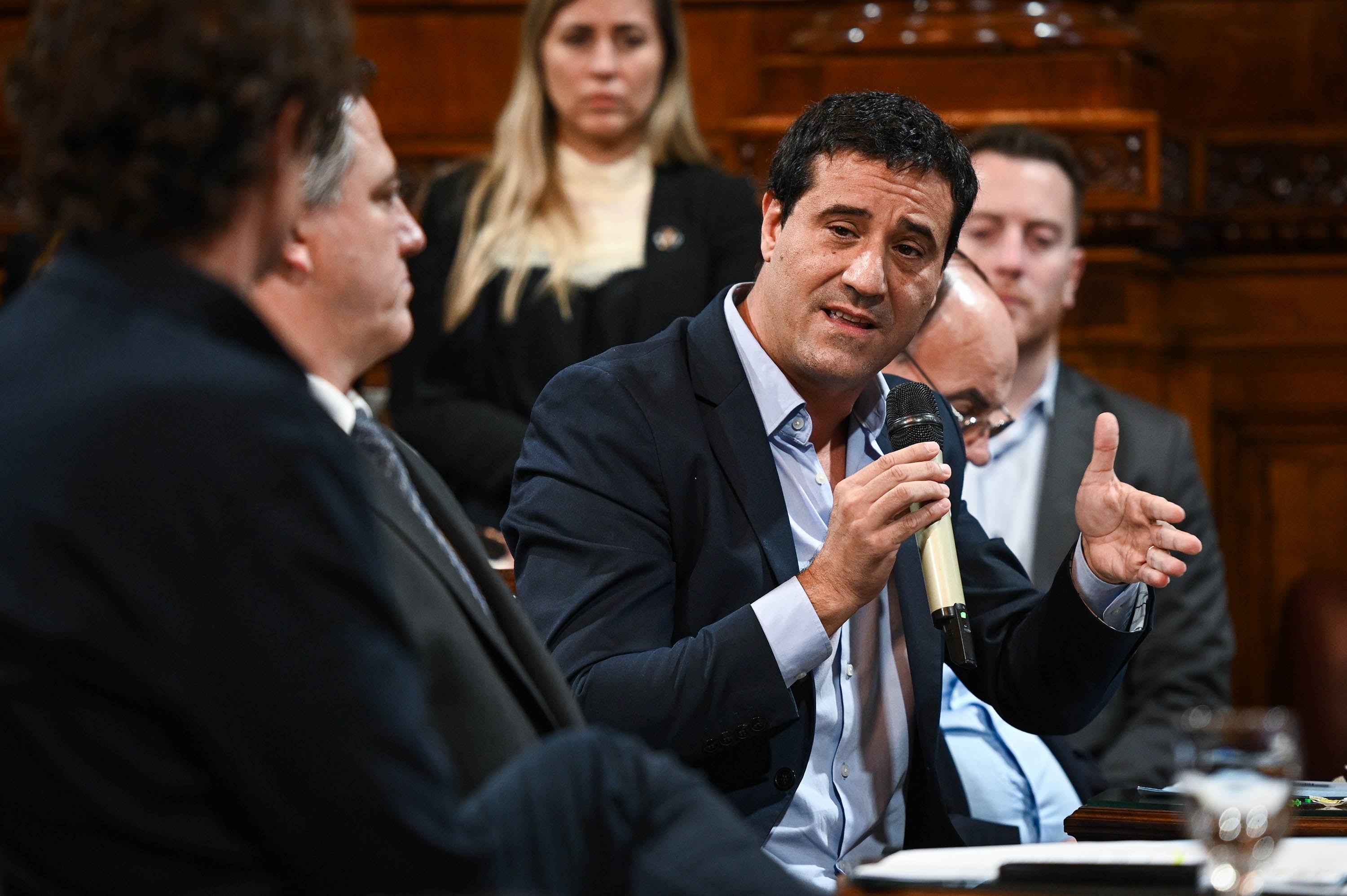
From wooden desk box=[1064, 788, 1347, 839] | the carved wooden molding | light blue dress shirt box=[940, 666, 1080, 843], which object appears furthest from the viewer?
the carved wooden molding

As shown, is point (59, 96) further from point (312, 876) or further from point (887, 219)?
point (887, 219)

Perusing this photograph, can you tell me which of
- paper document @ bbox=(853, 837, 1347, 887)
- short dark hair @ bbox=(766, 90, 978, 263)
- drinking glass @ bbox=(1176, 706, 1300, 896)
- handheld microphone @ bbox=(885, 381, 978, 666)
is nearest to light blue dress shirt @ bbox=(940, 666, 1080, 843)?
→ handheld microphone @ bbox=(885, 381, 978, 666)

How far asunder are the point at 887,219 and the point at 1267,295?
1.98 m

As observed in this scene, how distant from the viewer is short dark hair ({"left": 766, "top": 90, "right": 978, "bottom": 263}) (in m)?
2.01

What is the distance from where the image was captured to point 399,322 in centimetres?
142

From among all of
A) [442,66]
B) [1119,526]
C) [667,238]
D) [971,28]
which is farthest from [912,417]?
[442,66]

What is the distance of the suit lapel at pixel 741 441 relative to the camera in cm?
192

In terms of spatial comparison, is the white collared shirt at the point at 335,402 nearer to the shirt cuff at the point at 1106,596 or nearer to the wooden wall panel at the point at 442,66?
the shirt cuff at the point at 1106,596

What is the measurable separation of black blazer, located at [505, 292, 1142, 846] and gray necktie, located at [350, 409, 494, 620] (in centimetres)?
36

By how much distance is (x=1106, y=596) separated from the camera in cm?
197

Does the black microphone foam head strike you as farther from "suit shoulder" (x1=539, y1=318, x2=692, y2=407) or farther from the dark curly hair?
the dark curly hair

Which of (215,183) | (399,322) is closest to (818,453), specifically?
(399,322)

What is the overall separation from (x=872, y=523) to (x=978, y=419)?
32.6 inches

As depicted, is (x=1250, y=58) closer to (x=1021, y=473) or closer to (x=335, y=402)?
(x=1021, y=473)
